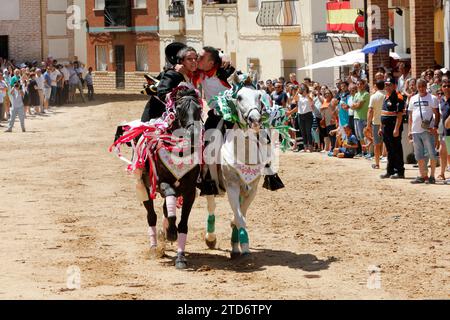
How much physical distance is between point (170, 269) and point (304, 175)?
10534mm

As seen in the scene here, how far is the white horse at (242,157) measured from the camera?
13.4 meters

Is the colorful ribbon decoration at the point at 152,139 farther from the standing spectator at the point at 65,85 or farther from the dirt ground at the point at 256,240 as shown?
the standing spectator at the point at 65,85

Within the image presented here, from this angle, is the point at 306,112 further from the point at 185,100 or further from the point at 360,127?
the point at 185,100

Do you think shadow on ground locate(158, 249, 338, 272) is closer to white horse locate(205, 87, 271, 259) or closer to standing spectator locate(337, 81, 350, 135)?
white horse locate(205, 87, 271, 259)

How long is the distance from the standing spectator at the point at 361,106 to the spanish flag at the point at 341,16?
13.1 meters

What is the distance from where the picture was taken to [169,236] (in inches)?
536

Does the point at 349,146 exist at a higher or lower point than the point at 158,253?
higher

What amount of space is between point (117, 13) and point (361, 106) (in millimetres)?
37740

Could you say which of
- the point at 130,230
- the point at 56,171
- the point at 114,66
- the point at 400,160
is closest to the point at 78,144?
the point at 56,171

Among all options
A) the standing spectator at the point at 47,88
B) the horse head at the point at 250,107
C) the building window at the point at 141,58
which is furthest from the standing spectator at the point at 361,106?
the building window at the point at 141,58

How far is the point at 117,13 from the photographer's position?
201 ft

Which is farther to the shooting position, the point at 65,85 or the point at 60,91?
the point at 65,85

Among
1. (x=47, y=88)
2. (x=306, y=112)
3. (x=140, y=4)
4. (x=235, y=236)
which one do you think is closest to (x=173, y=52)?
(x=235, y=236)

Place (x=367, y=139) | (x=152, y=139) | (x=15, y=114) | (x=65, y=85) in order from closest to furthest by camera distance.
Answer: (x=152, y=139)
(x=367, y=139)
(x=15, y=114)
(x=65, y=85)
